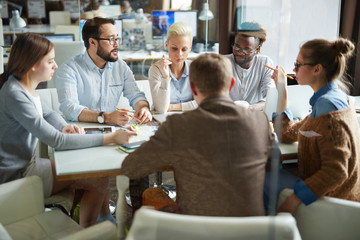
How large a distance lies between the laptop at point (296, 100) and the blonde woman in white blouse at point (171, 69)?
0.38 meters

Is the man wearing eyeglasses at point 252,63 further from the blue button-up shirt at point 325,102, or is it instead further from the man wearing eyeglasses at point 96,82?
the man wearing eyeglasses at point 96,82

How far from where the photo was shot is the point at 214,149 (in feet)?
3.68

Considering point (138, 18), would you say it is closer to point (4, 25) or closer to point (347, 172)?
point (4, 25)

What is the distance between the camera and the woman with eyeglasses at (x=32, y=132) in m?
1.44

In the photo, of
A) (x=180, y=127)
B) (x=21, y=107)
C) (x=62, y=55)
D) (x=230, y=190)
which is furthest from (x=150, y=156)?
(x=62, y=55)

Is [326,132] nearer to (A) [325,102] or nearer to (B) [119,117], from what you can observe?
(A) [325,102]

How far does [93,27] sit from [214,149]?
965 millimetres

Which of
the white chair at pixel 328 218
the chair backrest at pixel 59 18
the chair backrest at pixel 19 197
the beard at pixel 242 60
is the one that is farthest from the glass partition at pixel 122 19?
the white chair at pixel 328 218

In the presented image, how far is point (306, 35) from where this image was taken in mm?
1474

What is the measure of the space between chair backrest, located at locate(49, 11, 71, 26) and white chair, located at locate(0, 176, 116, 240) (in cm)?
70

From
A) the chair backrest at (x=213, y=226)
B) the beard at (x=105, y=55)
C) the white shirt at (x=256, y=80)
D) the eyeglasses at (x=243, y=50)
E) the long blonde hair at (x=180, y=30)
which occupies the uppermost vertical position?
the long blonde hair at (x=180, y=30)

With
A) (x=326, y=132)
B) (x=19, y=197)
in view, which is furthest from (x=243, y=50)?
(x=19, y=197)

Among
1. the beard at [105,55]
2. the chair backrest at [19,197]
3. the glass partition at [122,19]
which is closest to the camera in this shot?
the chair backrest at [19,197]

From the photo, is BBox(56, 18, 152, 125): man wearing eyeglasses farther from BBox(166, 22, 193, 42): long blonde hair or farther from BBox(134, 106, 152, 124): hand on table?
BBox(166, 22, 193, 42): long blonde hair
